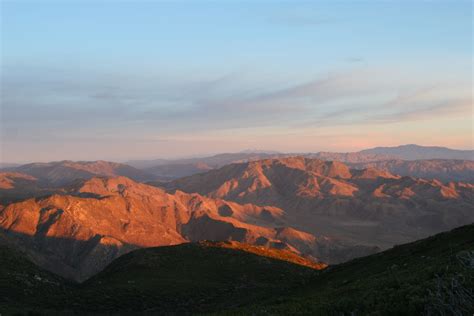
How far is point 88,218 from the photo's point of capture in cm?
18025

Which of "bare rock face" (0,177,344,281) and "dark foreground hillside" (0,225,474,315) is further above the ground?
"dark foreground hillside" (0,225,474,315)

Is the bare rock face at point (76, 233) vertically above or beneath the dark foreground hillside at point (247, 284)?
beneath

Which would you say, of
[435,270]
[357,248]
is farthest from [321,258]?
[435,270]

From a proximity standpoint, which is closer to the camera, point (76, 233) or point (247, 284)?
point (247, 284)

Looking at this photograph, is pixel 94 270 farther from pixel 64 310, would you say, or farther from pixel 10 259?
pixel 64 310

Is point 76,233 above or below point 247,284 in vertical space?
below

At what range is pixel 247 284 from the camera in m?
50.8

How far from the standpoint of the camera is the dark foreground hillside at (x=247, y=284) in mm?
15555

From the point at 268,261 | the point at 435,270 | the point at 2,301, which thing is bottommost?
the point at 268,261

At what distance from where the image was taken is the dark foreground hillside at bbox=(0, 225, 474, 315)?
15.6 meters

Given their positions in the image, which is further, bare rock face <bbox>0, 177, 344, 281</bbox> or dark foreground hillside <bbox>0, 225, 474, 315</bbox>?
bare rock face <bbox>0, 177, 344, 281</bbox>

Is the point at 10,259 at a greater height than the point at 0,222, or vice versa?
the point at 10,259

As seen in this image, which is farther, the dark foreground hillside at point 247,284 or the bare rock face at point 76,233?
the bare rock face at point 76,233

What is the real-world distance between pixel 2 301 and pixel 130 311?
11109mm
